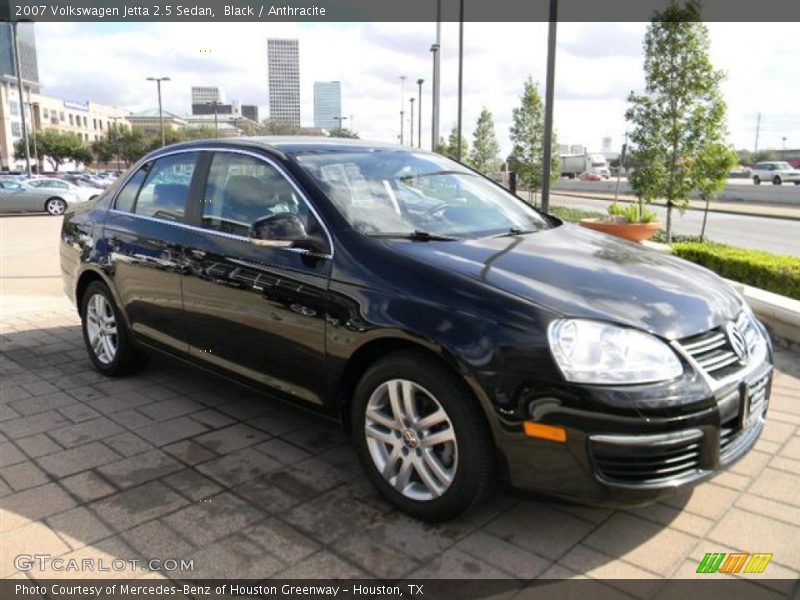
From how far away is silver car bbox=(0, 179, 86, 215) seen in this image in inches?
912

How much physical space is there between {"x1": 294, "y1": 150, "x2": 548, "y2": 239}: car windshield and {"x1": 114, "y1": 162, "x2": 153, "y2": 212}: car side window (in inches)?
62.4

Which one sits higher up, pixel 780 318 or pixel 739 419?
pixel 739 419

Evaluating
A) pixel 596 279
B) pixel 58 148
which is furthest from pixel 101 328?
pixel 58 148

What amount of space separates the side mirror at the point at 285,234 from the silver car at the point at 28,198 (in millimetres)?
22589

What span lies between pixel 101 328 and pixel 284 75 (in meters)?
51.4

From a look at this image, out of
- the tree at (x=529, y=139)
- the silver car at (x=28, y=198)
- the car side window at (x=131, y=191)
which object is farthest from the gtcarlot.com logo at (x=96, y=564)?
the silver car at (x=28, y=198)

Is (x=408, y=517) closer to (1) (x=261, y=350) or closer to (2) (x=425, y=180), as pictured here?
(1) (x=261, y=350)

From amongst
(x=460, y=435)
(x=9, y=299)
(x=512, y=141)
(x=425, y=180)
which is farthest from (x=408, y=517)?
(x=512, y=141)

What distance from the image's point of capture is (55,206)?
2367 centimetres

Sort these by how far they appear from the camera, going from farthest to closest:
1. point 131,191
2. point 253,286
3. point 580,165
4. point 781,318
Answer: point 580,165, point 781,318, point 131,191, point 253,286

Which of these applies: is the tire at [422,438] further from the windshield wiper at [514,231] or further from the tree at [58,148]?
the tree at [58,148]

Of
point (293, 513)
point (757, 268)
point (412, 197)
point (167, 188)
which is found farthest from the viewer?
point (757, 268)

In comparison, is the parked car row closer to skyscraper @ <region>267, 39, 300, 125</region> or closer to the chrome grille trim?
the chrome grille trim

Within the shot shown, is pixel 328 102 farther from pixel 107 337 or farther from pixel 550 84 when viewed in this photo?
pixel 107 337
